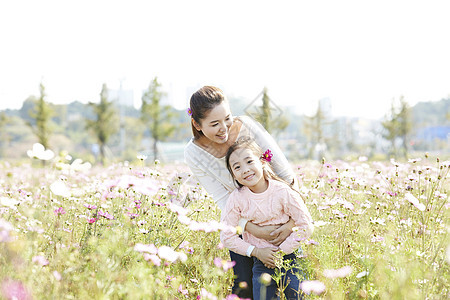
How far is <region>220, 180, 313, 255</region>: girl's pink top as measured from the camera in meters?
2.27

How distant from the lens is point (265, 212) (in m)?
2.34

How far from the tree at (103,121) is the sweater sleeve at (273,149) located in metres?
24.4

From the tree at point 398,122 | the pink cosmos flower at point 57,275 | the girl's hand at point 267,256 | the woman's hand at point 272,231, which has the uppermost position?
the pink cosmos flower at point 57,275

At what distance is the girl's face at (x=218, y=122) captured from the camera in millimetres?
2510

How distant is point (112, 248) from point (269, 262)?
98cm

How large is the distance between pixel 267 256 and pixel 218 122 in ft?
2.89

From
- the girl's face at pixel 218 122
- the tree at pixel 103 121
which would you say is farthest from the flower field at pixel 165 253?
the tree at pixel 103 121

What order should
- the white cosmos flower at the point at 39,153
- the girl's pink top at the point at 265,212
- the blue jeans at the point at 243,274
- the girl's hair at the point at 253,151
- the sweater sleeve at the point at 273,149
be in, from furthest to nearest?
the sweater sleeve at the point at 273,149, the blue jeans at the point at 243,274, the girl's hair at the point at 253,151, the girl's pink top at the point at 265,212, the white cosmos flower at the point at 39,153

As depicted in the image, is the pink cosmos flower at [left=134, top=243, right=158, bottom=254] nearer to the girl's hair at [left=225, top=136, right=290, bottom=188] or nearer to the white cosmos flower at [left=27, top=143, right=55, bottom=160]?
the white cosmos flower at [left=27, top=143, right=55, bottom=160]

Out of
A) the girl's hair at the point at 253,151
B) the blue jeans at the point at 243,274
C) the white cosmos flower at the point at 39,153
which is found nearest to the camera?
the white cosmos flower at the point at 39,153

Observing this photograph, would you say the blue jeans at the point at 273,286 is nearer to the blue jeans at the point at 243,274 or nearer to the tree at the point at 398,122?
the blue jeans at the point at 243,274

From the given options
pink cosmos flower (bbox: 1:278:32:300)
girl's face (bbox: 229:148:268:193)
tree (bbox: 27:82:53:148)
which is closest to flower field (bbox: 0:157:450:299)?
pink cosmos flower (bbox: 1:278:32:300)

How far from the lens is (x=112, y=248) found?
1.55m

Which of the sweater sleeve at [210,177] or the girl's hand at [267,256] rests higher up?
the sweater sleeve at [210,177]
